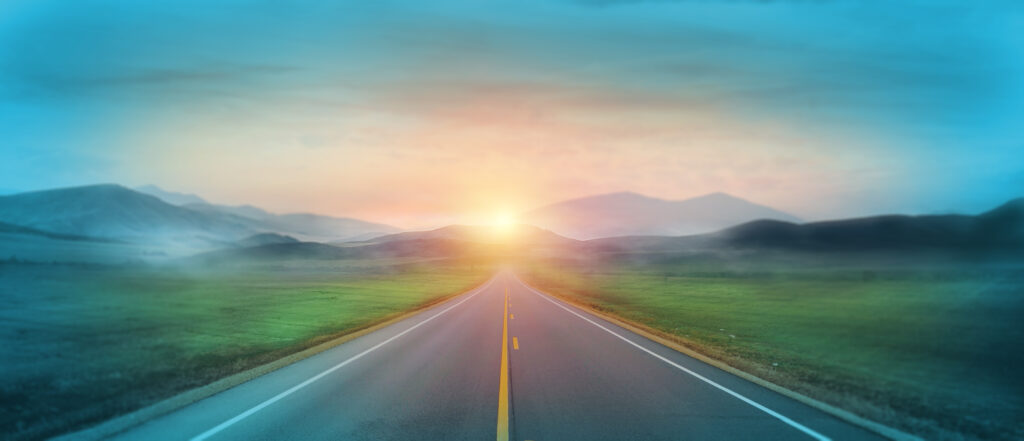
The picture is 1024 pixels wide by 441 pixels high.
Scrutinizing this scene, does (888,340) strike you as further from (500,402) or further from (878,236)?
(878,236)

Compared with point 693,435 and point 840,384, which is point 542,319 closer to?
point 840,384

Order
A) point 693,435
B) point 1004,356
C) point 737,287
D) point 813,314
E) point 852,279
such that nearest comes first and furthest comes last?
point 693,435, point 1004,356, point 813,314, point 852,279, point 737,287

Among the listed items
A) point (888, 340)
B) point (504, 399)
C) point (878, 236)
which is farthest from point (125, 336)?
point (878, 236)

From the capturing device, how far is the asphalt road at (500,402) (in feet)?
23.2

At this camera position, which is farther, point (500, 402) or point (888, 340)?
point (888, 340)

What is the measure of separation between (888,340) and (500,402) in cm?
1685

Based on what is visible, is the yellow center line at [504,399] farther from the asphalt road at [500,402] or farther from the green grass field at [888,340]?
the green grass field at [888,340]

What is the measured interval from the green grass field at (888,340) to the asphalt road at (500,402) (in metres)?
1.86

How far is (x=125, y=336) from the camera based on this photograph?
19.0m

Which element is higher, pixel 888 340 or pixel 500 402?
pixel 500 402

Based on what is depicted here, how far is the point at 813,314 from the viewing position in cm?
2678

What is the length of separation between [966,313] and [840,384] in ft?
63.8

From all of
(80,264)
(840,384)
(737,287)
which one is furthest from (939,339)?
(80,264)

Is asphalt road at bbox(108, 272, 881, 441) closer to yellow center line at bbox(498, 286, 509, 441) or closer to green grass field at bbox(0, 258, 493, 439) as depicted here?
yellow center line at bbox(498, 286, 509, 441)
